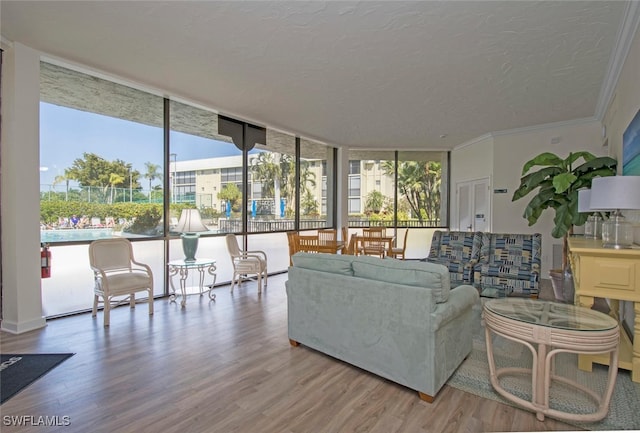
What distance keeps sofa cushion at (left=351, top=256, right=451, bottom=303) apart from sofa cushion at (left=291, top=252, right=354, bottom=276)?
107 mm

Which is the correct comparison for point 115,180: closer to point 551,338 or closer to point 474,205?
point 551,338

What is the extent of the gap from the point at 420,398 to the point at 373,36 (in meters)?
3.14

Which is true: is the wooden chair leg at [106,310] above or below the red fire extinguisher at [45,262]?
below

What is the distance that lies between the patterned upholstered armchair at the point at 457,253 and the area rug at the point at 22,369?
474 cm

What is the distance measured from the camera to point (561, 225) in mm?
4238

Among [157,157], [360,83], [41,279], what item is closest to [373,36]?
[360,83]

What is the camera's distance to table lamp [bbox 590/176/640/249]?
2.40 meters

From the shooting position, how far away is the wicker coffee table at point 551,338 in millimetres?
1962

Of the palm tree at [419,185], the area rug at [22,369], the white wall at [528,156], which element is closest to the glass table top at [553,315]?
the area rug at [22,369]

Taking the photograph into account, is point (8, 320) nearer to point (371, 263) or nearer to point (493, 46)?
point (371, 263)

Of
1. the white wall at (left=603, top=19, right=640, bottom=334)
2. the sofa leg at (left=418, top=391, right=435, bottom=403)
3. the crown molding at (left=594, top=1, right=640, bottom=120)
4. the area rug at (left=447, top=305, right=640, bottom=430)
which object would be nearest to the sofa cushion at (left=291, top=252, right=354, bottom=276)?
the sofa leg at (left=418, top=391, right=435, bottom=403)

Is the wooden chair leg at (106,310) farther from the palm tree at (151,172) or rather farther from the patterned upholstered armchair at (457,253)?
the patterned upholstered armchair at (457,253)

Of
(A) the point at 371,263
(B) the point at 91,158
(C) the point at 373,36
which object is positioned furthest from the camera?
(B) the point at 91,158

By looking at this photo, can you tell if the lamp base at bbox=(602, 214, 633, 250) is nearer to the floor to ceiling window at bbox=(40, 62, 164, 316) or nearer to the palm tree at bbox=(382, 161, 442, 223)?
the floor to ceiling window at bbox=(40, 62, 164, 316)
